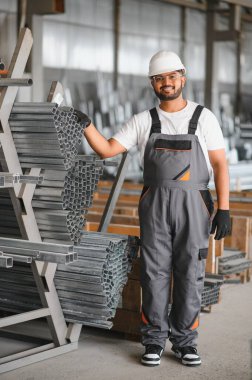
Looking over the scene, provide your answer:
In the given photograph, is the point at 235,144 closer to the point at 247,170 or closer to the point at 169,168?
the point at 247,170

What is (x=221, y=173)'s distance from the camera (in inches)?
157

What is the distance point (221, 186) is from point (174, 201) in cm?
31

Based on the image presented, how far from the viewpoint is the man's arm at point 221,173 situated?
156 inches

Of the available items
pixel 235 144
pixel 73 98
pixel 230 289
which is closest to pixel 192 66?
pixel 235 144

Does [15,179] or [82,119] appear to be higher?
[82,119]

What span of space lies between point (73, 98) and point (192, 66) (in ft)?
14.1

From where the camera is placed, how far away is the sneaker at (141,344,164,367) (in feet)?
13.0

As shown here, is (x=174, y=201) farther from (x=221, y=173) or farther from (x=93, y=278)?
(x=93, y=278)

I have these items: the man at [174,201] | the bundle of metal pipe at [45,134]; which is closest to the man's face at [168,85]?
the man at [174,201]

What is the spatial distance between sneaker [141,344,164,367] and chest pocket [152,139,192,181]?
0.99m

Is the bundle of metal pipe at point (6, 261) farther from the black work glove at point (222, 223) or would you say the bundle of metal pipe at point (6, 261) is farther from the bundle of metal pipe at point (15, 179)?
the black work glove at point (222, 223)

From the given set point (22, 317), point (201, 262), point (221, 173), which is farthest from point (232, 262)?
Result: point (22, 317)

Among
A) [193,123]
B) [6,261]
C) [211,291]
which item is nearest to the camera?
[6,261]

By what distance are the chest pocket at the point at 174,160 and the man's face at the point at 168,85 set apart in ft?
0.89
